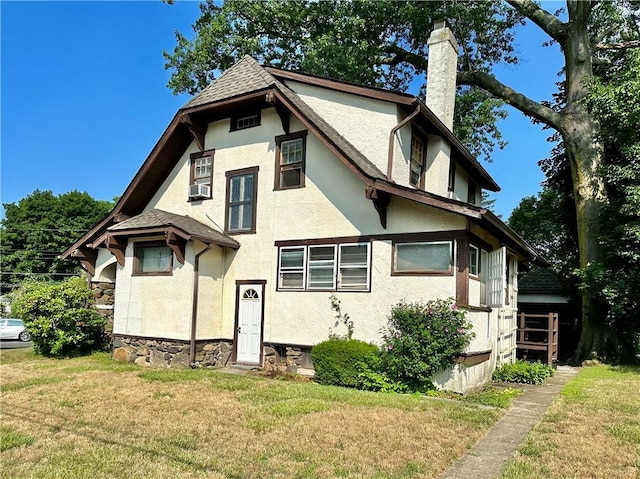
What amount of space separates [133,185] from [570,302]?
54.5 feet

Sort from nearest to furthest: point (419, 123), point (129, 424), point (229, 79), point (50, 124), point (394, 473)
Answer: point (394, 473), point (129, 424), point (419, 123), point (229, 79), point (50, 124)

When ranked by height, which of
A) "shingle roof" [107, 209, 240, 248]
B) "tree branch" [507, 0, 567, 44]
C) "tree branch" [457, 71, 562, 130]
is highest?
"tree branch" [507, 0, 567, 44]

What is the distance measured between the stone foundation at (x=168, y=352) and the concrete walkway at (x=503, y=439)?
7.25 m

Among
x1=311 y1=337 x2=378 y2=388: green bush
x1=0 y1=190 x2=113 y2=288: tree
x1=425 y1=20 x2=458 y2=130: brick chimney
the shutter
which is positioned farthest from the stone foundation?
x1=0 y1=190 x2=113 y2=288: tree

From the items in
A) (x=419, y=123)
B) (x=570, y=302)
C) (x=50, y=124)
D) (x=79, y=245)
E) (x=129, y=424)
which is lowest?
(x=129, y=424)

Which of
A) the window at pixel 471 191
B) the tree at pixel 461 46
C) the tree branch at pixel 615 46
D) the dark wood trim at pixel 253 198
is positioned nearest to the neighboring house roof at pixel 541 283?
the tree at pixel 461 46

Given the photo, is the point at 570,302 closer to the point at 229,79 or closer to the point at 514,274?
the point at 514,274

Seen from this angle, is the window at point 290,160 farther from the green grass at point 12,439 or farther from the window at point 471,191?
the green grass at point 12,439

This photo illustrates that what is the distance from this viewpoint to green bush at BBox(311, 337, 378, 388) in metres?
10.5

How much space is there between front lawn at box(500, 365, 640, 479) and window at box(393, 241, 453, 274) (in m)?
3.28

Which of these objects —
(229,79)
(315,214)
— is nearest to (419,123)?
(315,214)

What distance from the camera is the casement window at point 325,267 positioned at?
11273mm

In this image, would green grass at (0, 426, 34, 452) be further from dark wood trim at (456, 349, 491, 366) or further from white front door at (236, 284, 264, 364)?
dark wood trim at (456, 349, 491, 366)

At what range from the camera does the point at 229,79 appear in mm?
14516
